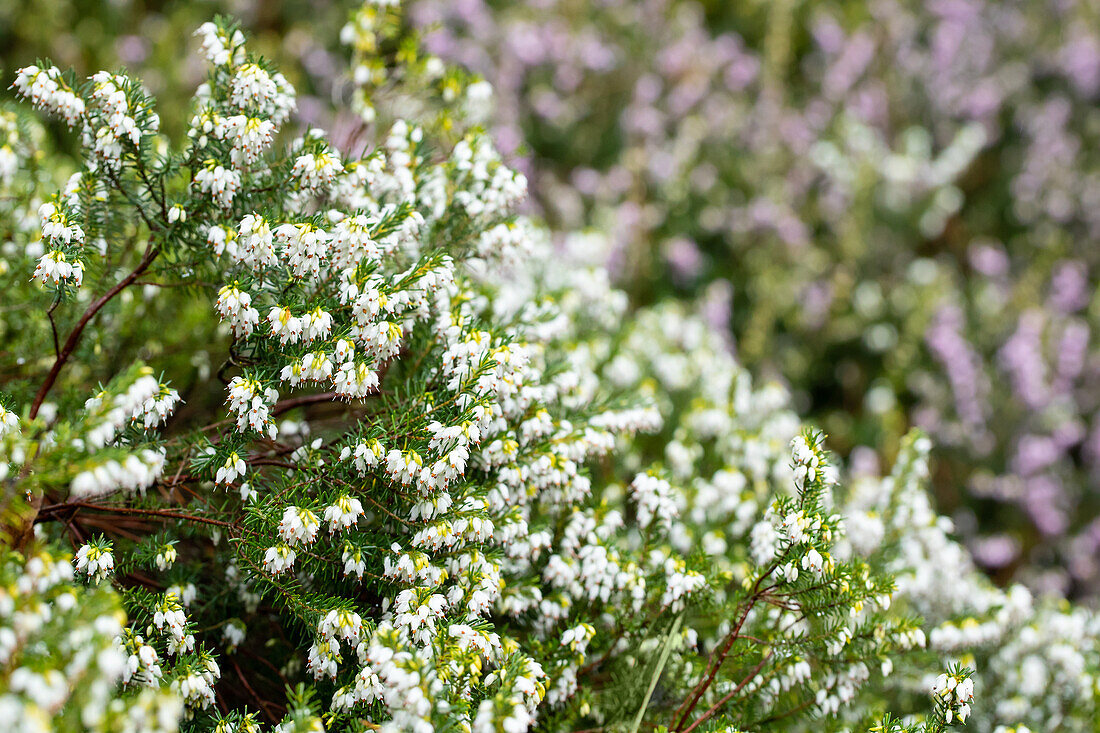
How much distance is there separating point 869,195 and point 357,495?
5.05 metres

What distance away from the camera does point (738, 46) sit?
726cm

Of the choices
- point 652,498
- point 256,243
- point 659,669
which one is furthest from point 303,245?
point 659,669

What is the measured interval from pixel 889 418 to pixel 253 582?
4.12 m

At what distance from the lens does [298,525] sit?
2027 mm

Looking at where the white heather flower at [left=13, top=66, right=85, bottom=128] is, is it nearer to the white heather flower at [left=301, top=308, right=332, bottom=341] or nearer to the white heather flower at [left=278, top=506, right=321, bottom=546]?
the white heather flower at [left=301, top=308, right=332, bottom=341]

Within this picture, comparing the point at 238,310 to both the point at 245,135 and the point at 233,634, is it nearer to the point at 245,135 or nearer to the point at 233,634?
the point at 245,135

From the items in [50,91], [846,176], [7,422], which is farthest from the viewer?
[846,176]

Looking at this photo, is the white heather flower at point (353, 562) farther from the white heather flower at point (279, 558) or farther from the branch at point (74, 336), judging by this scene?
the branch at point (74, 336)

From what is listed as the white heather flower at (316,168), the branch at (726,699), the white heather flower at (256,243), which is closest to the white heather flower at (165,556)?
the white heather flower at (256,243)

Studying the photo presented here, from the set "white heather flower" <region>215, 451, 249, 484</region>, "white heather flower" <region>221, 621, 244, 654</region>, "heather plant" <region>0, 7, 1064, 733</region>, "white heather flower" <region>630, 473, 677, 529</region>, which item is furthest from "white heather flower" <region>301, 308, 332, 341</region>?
"white heather flower" <region>630, 473, 677, 529</region>

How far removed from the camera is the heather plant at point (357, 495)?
2.02 meters

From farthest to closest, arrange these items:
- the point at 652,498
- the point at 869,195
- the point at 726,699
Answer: the point at 869,195
the point at 652,498
the point at 726,699

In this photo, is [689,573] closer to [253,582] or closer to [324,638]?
[324,638]

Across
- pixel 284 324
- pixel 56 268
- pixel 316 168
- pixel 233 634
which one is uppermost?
pixel 316 168
